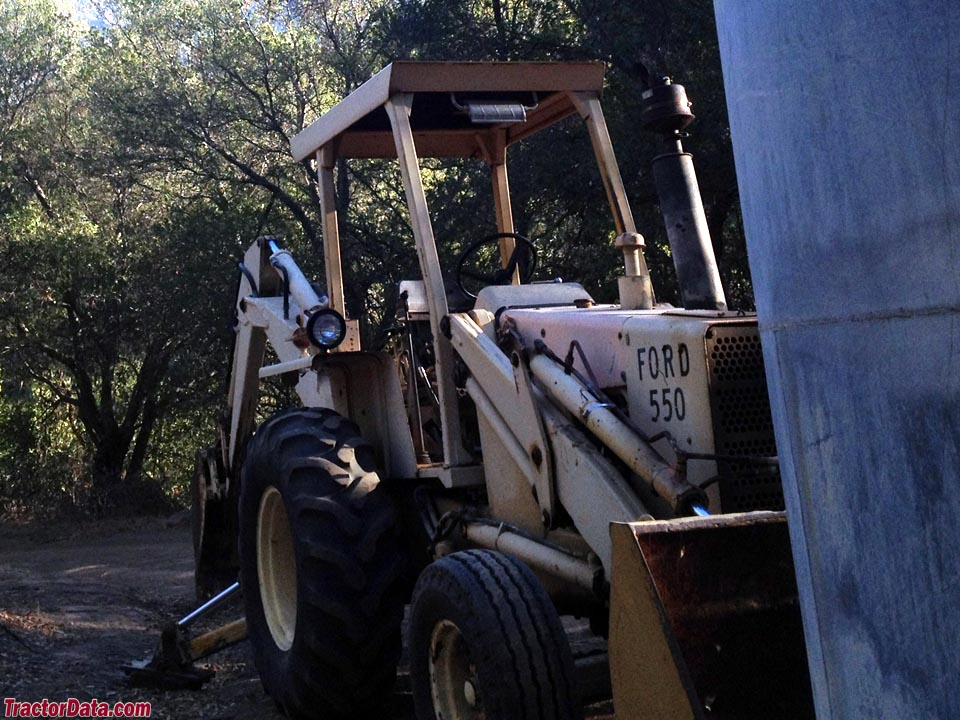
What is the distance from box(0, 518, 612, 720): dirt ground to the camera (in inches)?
240

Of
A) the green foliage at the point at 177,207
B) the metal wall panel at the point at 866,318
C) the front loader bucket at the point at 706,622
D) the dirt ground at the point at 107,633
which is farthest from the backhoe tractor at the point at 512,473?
the green foliage at the point at 177,207

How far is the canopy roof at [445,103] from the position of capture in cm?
555

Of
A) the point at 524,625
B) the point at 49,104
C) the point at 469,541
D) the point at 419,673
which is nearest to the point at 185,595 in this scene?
the point at 469,541

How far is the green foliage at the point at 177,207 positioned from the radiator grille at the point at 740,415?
9105 millimetres

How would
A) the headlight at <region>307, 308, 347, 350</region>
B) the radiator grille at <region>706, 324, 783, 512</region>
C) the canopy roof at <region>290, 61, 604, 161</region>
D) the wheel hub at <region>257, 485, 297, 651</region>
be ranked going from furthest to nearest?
the wheel hub at <region>257, 485, 297, 651</region>
the headlight at <region>307, 308, 347, 350</region>
the canopy roof at <region>290, 61, 604, 161</region>
the radiator grille at <region>706, 324, 783, 512</region>

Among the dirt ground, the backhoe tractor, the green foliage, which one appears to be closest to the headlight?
the backhoe tractor

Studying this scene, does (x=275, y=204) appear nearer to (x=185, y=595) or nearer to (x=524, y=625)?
(x=185, y=595)

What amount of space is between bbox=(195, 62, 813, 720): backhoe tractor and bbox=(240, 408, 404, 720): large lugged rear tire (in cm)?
1

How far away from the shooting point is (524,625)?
12.5 feet

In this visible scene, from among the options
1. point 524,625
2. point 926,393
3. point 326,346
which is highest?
point 326,346

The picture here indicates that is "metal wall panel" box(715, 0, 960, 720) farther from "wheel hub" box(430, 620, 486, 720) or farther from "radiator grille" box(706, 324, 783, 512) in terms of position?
"wheel hub" box(430, 620, 486, 720)

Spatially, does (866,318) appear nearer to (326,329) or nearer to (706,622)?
(706,622)

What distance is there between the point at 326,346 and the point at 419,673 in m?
2.08

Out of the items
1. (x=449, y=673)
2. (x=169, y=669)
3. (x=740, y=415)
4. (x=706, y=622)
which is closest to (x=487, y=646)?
(x=449, y=673)
